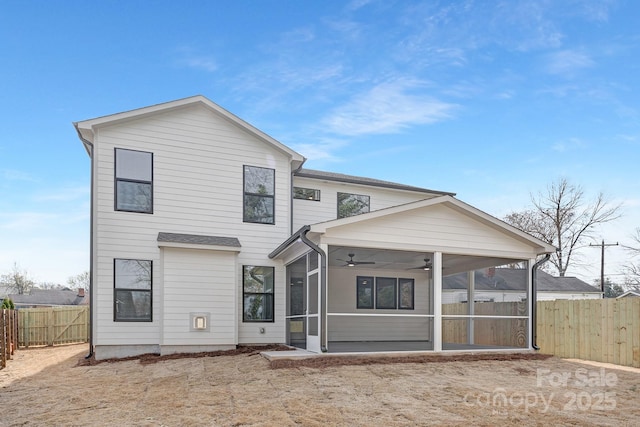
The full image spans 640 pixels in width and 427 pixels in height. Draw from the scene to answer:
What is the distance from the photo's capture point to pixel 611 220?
33031 mm

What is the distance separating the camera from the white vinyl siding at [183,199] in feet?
38.2

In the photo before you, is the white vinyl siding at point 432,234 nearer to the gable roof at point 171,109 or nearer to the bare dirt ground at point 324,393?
the bare dirt ground at point 324,393

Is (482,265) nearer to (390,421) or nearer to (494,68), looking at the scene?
(494,68)

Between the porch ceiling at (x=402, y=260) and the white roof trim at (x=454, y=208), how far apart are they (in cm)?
74

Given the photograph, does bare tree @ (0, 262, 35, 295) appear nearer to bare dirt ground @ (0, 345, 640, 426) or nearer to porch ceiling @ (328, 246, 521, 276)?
bare dirt ground @ (0, 345, 640, 426)

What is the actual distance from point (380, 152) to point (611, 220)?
2244 centimetres

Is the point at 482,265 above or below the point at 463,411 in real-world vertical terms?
above

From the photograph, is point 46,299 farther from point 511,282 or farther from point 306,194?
point 511,282

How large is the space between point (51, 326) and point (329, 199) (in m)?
12.8

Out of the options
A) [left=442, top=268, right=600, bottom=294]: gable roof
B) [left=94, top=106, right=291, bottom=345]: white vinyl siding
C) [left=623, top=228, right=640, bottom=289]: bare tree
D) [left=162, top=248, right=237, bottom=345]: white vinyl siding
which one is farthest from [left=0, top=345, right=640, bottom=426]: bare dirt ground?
[left=623, top=228, right=640, bottom=289]: bare tree

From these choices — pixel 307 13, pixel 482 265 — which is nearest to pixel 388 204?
pixel 482 265

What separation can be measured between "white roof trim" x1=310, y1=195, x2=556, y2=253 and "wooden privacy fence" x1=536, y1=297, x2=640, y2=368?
5.98 feet

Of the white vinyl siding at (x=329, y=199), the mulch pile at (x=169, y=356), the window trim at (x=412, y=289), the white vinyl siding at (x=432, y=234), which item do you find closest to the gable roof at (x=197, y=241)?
the mulch pile at (x=169, y=356)

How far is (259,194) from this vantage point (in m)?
13.3
